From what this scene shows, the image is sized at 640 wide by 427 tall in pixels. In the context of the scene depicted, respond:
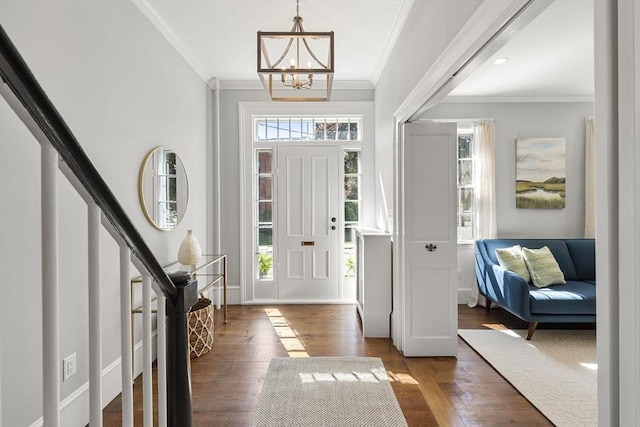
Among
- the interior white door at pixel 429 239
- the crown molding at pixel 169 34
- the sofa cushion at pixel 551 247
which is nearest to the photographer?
the crown molding at pixel 169 34

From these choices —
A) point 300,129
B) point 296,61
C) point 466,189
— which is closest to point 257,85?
point 300,129

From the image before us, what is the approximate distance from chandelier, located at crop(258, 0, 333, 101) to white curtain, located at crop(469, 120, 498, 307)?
2.11m

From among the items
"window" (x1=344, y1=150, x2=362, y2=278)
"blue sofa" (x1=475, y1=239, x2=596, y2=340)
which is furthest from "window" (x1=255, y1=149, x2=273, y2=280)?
"blue sofa" (x1=475, y1=239, x2=596, y2=340)

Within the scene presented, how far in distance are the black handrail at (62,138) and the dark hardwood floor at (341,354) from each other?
167cm

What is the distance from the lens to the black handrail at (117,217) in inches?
22.4

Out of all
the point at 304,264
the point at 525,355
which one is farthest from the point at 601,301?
the point at 304,264

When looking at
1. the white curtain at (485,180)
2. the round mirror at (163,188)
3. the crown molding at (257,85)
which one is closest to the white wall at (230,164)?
the crown molding at (257,85)

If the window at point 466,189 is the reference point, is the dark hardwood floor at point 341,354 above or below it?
below

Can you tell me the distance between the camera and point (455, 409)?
221cm

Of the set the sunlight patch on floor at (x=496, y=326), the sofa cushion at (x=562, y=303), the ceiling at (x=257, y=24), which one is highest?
the ceiling at (x=257, y=24)

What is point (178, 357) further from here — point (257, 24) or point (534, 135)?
point (534, 135)

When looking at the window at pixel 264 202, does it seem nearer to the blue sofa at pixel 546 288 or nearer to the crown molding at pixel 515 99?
the crown molding at pixel 515 99

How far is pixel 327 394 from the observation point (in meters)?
2.36

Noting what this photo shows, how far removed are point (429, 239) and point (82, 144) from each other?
8.41ft
